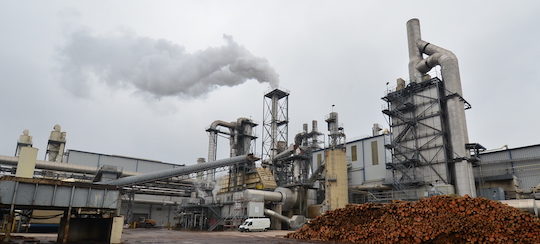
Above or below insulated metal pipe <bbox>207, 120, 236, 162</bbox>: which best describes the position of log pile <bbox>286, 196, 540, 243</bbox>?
below

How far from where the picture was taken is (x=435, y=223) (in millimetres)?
15586

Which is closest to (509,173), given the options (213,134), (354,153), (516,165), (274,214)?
(516,165)

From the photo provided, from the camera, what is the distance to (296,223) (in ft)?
118

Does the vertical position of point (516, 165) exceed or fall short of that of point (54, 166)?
it exceeds it

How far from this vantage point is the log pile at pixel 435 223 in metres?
14.1

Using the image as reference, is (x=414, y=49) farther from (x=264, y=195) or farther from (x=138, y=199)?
(x=138, y=199)

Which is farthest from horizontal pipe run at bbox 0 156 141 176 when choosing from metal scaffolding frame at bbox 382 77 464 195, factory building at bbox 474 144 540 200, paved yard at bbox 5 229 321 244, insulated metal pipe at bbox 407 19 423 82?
factory building at bbox 474 144 540 200

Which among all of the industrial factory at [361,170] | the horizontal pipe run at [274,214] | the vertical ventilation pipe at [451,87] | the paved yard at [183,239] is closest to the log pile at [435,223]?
the paved yard at [183,239]

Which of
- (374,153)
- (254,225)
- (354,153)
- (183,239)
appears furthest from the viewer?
(354,153)

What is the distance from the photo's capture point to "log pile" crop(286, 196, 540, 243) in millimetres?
14145

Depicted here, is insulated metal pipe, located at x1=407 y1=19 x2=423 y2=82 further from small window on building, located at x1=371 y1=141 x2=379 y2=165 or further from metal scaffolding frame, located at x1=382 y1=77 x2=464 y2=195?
small window on building, located at x1=371 y1=141 x2=379 y2=165

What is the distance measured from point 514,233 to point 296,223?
78.8ft

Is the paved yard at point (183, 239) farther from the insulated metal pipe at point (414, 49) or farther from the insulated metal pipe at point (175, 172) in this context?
the insulated metal pipe at point (414, 49)

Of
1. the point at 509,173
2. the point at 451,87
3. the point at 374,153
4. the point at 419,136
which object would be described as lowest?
the point at 509,173
